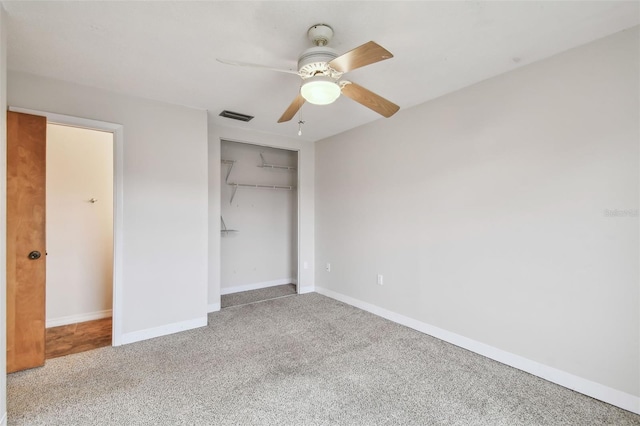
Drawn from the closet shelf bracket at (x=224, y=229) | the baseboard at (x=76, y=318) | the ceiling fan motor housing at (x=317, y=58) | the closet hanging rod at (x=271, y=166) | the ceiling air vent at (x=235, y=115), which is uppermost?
the ceiling air vent at (x=235, y=115)

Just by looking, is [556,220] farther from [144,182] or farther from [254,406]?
[144,182]

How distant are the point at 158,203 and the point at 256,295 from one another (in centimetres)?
224

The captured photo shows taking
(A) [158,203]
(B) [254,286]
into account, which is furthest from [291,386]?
(B) [254,286]

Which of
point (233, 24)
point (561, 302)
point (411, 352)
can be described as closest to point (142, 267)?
point (233, 24)

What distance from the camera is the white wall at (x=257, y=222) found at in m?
4.91

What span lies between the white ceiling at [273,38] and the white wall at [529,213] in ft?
1.04

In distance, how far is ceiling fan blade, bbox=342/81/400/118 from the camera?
2037 millimetres

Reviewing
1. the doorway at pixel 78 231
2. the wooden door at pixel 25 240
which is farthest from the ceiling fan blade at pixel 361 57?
the doorway at pixel 78 231

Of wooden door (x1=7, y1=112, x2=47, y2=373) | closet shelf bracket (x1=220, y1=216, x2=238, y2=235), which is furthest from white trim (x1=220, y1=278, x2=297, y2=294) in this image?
wooden door (x1=7, y1=112, x2=47, y2=373)

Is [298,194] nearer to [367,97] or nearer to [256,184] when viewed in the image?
[256,184]

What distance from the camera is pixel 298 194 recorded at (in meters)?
4.82

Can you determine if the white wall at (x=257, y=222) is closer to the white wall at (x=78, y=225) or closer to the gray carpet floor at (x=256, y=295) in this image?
the gray carpet floor at (x=256, y=295)

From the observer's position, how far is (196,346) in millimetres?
2918

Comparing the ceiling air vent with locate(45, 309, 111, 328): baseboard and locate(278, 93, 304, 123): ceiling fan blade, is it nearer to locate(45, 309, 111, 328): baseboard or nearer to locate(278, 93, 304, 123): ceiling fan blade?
locate(278, 93, 304, 123): ceiling fan blade
